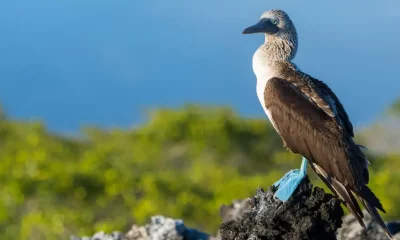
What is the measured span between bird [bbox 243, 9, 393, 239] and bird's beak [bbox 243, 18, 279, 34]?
1.0 inches

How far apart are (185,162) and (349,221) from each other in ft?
60.2

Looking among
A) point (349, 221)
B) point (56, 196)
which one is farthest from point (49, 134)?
point (349, 221)

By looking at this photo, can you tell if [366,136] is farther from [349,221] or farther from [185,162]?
[349,221]

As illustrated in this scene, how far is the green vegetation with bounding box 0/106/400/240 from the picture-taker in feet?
→ 56.0

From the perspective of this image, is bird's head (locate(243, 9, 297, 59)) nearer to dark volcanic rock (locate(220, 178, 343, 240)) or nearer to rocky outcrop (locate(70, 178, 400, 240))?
rocky outcrop (locate(70, 178, 400, 240))

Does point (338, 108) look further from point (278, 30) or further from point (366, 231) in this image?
point (366, 231)

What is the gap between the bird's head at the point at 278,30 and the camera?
28.0 ft

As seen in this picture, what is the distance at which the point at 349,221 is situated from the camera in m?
9.40

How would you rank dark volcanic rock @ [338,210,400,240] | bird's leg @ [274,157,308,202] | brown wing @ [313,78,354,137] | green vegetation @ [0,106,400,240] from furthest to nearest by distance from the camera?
1. green vegetation @ [0,106,400,240]
2. dark volcanic rock @ [338,210,400,240]
3. brown wing @ [313,78,354,137]
4. bird's leg @ [274,157,308,202]

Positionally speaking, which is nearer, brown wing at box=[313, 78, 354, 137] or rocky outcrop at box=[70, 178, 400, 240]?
rocky outcrop at box=[70, 178, 400, 240]

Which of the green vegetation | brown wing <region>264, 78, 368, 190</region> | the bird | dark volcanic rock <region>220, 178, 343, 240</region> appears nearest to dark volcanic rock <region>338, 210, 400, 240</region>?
the bird

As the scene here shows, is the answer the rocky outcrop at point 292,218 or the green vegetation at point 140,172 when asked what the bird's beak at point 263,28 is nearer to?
the rocky outcrop at point 292,218

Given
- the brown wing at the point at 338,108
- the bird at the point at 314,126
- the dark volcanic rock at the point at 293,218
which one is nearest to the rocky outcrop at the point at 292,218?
the dark volcanic rock at the point at 293,218

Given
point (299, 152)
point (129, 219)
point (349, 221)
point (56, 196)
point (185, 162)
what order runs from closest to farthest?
1. point (299, 152)
2. point (349, 221)
3. point (129, 219)
4. point (56, 196)
5. point (185, 162)
